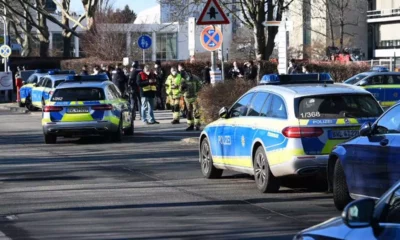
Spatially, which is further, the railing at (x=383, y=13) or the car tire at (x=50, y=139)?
the railing at (x=383, y=13)

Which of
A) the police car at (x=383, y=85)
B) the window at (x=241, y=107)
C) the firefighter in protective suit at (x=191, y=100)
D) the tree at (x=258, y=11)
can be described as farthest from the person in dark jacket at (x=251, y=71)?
the window at (x=241, y=107)

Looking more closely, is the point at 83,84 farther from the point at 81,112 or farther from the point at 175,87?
the point at 175,87

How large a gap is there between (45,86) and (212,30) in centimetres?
1440

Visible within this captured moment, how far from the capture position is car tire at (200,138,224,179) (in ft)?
48.7

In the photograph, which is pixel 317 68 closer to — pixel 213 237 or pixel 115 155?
pixel 115 155

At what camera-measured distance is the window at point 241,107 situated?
45.9 feet

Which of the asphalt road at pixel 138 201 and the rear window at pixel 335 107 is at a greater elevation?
the rear window at pixel 335 107

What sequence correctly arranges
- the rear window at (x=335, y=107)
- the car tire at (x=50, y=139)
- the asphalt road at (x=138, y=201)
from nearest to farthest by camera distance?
the asphalt road at (x=138, y=201)
the rear window at (x=335, y=107)
the car tire at (x=50, y=139)

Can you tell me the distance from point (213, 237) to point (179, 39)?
75727 millimetres

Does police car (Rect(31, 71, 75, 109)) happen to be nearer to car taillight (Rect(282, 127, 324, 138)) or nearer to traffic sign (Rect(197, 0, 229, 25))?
traffic sign (Rect(197, 0, 229, 25))

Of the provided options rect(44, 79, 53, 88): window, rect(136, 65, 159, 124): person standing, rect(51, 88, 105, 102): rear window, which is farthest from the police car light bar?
rect(44, 79, 53, 88): window

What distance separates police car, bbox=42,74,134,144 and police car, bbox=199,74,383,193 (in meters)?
7.99

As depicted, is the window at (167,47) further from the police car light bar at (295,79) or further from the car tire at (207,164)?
the police car light bar at (295,79)

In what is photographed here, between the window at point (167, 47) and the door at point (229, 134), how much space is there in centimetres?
7138
